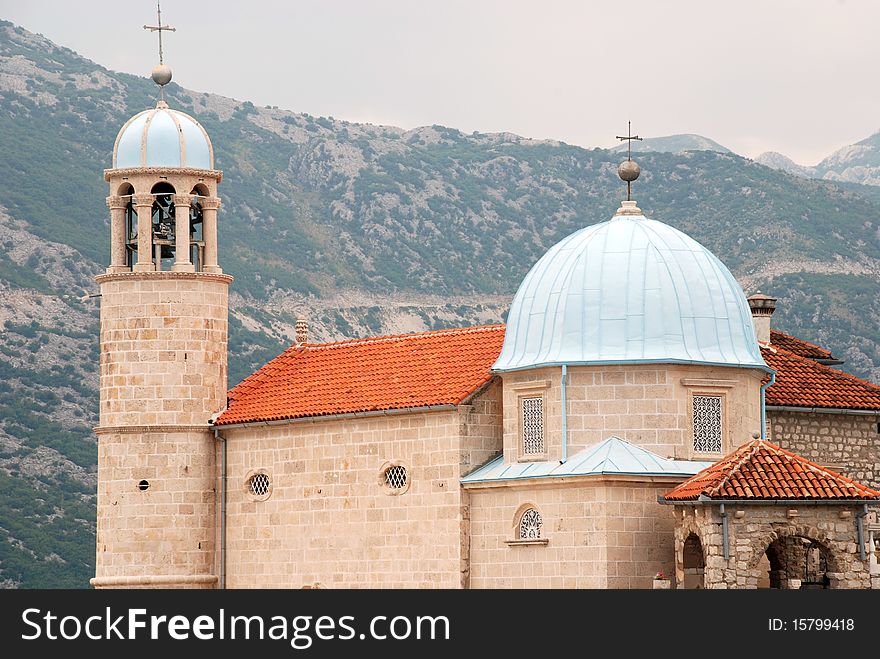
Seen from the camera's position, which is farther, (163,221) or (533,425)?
(163,221)

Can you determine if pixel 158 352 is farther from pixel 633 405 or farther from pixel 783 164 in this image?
pixel 783 164

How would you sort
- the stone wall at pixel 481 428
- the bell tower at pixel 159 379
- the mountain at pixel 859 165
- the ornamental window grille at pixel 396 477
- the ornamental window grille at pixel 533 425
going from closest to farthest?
1. the ornamental window grille at pixel 533 425
2. the stone wall at pixel 481 428
3. the ornamental window grille at pixel 396 477
4. the bell tower at pixel 159 379
5. the mountain at pixel 859 165

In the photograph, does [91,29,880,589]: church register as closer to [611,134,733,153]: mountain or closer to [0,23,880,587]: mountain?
[0,23,880,587]: mountain


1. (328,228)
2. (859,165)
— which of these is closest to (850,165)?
(859,165)

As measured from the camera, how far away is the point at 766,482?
41094 mm

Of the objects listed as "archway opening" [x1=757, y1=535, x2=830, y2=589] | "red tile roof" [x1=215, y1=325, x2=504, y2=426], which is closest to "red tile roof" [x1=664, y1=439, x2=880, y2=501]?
"archway opening" [x1=757, y1=535, x2=830, y2=589]

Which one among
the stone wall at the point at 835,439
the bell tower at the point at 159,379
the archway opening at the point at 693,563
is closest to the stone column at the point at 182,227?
the bell tower at the point at 159,379

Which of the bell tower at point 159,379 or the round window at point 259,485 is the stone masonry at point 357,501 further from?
the bell tower at point 159,379

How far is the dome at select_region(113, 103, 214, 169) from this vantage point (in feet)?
167

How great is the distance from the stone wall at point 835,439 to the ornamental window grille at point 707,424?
4544 mm

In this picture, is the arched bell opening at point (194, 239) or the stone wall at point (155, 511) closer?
the stone wall at point (155, 511)

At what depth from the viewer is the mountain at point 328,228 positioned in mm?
98562

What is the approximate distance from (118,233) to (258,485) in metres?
7.06

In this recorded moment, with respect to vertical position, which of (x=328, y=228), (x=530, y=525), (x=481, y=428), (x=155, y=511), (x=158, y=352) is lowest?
(x=530, y=525)
